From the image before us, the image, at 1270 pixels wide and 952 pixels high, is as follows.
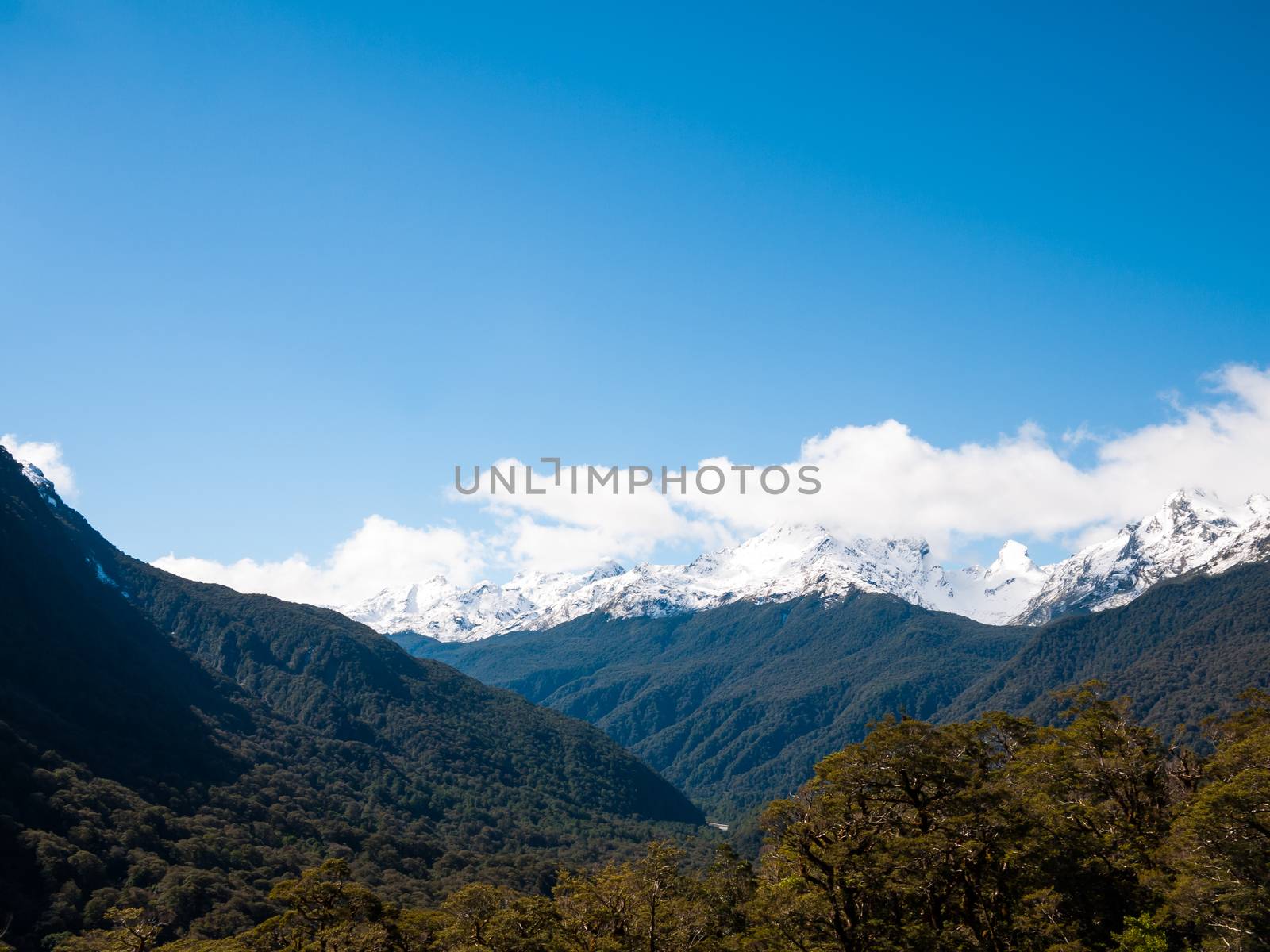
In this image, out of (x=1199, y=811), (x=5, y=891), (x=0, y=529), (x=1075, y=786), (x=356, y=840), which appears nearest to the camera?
(x=1199, y=811)

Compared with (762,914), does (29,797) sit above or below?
below

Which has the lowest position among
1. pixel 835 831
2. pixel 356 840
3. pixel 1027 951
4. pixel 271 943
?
pixel 356 840

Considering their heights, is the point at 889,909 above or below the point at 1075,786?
below

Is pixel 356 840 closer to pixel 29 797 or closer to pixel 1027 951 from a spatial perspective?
pixel 29 797

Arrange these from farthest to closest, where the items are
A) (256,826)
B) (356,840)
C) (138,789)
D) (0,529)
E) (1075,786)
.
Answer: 1. (0,529)
2. (356,840)
3. (256,826)
4. (138,789)
5. (1075,786)

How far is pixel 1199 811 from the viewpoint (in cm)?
3741

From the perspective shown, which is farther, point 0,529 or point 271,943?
point 0,529

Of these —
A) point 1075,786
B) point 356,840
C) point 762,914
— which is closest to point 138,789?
point 356,840

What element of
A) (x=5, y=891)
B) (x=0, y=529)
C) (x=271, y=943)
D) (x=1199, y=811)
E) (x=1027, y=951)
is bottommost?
(x=5, y=891)

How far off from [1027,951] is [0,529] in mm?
224171

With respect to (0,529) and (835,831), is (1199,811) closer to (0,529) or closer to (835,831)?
(835,831)

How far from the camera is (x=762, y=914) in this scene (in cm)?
4522

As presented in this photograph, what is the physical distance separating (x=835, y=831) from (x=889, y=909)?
5.30 metres

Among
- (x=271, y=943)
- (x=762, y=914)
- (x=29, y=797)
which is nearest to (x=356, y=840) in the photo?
(x=29, y=797)
